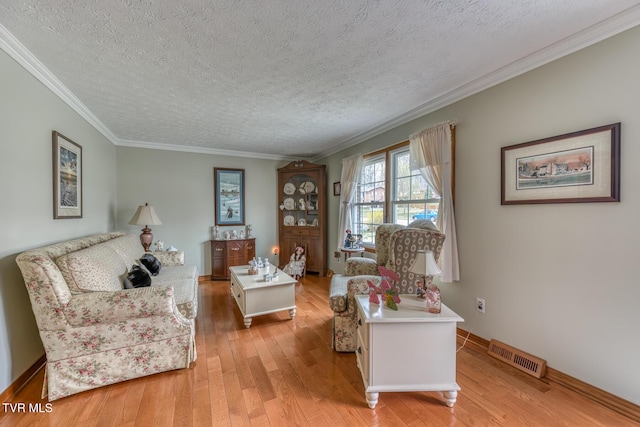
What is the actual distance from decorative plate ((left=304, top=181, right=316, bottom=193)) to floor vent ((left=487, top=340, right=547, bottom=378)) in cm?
357

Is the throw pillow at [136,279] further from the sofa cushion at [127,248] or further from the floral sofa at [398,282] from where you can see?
the floral sofa at [398,282]

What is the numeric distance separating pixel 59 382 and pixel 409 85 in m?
3.38

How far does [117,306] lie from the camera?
5.65ft

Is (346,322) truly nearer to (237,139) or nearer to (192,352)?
(192,352)

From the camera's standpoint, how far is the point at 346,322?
2162 millimetres

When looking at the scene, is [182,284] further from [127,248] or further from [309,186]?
[309,186]

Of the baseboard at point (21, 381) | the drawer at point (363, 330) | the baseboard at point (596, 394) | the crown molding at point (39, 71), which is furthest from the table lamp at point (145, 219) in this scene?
the baseboard at point (596, 394)

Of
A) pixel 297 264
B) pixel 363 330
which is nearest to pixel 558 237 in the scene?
pixel 363 330

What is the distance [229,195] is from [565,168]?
4.52m

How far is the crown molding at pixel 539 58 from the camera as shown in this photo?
1489 mm

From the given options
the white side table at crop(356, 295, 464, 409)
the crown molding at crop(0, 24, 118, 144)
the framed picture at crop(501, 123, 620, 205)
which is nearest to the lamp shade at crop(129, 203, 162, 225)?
the crown molding at crop(0, 24, 118, 144)

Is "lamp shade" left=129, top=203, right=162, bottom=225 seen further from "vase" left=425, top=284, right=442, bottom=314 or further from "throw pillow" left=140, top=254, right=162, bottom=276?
"vase" left=425, top=284, right=442, bottom=314

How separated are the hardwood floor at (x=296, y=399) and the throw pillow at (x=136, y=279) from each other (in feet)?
2.39

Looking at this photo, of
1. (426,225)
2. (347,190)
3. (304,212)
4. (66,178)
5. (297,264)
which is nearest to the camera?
(426,225)
